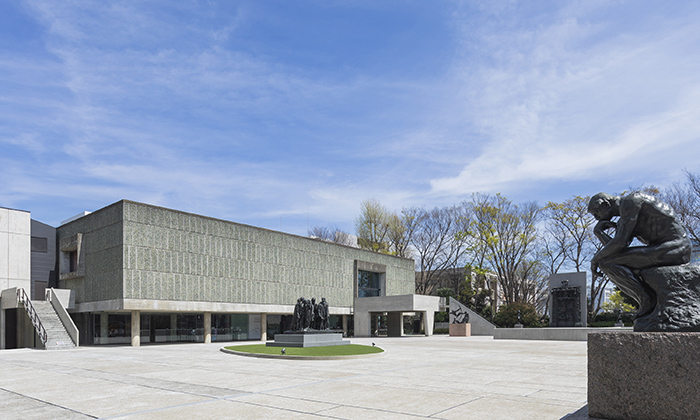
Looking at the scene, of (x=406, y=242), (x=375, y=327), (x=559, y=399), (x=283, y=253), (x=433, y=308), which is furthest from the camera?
(x=406, y=242)

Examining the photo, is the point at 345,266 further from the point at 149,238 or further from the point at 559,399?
the point at 559,399

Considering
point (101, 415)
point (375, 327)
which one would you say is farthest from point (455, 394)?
point (375, 327)

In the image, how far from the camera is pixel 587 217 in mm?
47969

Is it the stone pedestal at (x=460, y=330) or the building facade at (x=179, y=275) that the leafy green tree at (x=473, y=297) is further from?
the building facade at (x=179, y=275)

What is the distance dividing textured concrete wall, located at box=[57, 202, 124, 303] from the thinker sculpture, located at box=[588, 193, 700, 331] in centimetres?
3454

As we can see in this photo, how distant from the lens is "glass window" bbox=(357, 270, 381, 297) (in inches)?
2206

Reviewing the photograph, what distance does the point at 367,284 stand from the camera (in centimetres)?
5703

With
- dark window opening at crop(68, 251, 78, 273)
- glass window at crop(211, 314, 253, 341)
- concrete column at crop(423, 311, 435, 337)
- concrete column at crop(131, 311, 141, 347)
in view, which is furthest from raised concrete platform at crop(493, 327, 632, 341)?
dark window opening at crop(68, 251, 78, 273)

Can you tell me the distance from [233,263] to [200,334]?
6.14 meters

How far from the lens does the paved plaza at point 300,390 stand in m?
9.04

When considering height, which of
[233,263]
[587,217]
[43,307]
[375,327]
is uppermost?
[587,217]

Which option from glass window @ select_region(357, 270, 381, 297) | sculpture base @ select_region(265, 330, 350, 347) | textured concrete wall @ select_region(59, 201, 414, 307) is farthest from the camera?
glass window @ select_region(357, 270, 381, 297)

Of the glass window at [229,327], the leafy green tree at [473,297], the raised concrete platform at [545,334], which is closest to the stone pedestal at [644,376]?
the raised concrete platform at [545,334]

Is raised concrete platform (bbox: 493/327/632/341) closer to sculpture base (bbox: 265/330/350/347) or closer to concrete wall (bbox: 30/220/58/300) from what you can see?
sculpture base (bbox: 265/330/350/347)
